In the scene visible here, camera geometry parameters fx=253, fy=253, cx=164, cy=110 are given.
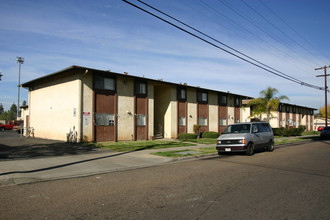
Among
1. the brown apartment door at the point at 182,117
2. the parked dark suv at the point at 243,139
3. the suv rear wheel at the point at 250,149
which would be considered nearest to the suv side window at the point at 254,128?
the parked dark suv at the point at 243,139

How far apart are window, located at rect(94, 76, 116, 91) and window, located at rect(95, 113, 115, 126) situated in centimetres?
224

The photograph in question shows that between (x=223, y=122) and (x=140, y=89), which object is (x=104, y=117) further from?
(x=223, y=122)

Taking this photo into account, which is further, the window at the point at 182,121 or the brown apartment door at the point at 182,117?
the window at the point at 182,121

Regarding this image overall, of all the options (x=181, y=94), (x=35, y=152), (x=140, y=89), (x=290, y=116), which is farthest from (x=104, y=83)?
(x=290, y=116)

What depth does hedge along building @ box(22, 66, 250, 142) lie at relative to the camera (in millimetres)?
19797

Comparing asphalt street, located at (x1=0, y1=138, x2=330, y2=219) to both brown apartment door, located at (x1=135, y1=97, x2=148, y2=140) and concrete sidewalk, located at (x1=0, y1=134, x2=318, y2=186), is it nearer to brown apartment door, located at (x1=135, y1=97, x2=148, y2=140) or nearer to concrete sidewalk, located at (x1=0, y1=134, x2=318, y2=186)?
concrete sidewalk, located at (x1=0, y1=134, x2=318, y2=186)

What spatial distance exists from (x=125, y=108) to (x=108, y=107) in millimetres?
1751

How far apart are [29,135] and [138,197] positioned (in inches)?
1002

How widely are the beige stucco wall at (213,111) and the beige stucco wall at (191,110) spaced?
3.02 meters

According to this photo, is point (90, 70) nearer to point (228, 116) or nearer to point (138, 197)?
point (138, 197)

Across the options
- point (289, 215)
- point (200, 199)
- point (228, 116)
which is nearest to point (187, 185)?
point (200, 199)

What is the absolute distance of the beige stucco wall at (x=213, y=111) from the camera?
32.0 m

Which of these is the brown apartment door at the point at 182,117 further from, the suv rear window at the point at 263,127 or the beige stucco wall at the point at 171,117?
the suv rear window at the point at 263,127

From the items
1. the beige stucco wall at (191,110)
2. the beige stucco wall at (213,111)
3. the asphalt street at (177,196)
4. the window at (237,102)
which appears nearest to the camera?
the asphalt street at (177,196)
